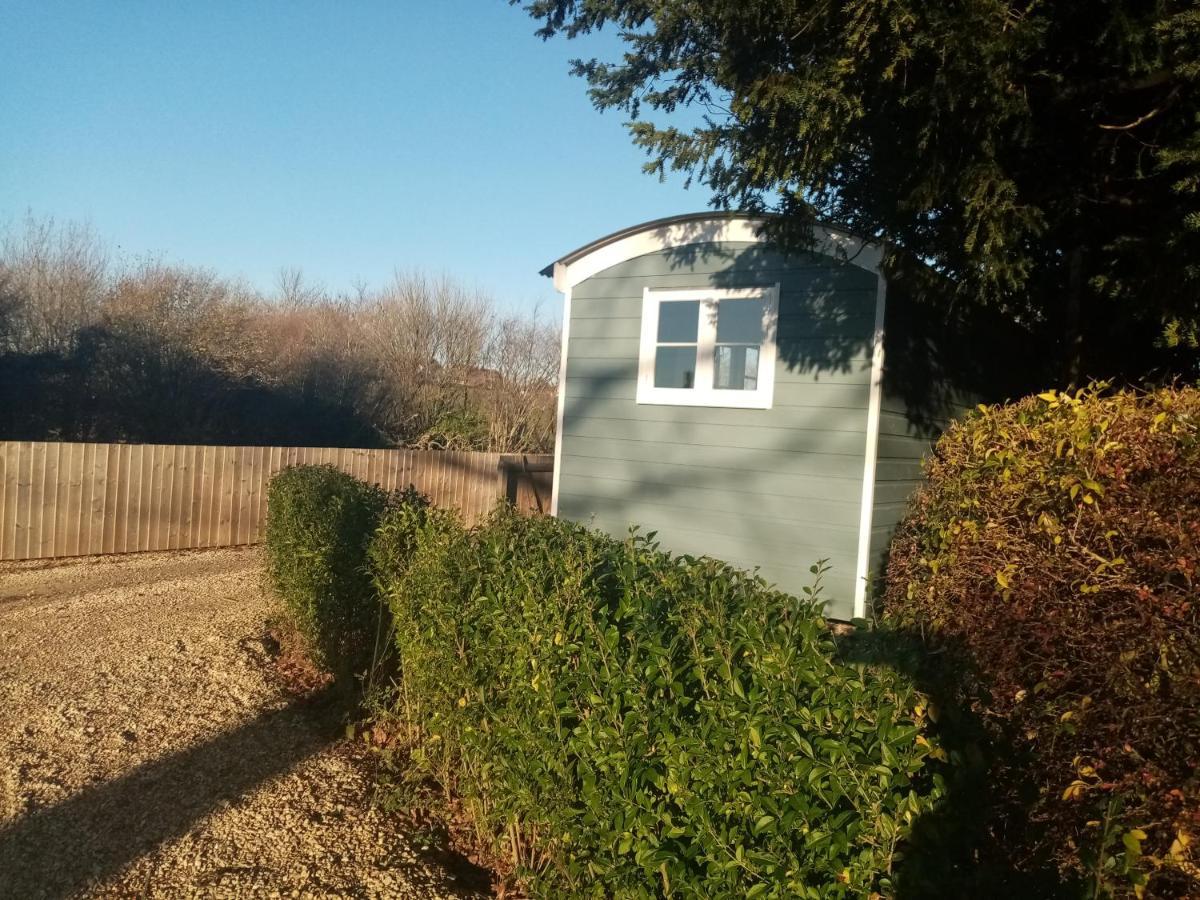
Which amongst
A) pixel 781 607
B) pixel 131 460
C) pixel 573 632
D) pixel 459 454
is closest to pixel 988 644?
pixel 781 607

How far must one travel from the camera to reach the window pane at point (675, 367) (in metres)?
8.21

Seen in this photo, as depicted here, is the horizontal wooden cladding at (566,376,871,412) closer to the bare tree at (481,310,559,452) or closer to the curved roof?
the curved roof

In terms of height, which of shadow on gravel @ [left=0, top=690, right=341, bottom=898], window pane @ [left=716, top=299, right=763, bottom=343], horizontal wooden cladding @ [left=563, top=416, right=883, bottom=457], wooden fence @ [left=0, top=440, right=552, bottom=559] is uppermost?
window pane @ [left=716, top=299, right=763, bottom=343]

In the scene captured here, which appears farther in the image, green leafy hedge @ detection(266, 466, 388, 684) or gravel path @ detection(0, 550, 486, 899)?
green leafy hedge @ detection(266, 466, 388, 684)

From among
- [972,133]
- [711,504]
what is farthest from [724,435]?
[972,133]

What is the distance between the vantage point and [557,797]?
110 inches

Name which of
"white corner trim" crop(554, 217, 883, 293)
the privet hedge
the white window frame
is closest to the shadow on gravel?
the privet hedge

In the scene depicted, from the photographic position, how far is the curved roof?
6.99 meters

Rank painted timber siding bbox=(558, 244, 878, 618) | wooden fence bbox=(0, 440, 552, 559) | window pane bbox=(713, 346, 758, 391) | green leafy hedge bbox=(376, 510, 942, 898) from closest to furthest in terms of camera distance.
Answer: green leafy hedge bbox=(376, 510, 942, 898)
painted timber siding bbox=(558, 244, 878, 618)
window pane bbox=(713, 346, 758, 391)
wooden fence bbox=(0, 440, 552, 559)

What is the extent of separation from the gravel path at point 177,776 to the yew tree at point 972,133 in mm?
4257

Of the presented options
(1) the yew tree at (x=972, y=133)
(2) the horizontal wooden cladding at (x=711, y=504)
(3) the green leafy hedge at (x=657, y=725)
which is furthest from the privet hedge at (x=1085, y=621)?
(2) the horizontal wooden cladding at (x=711, y=504)

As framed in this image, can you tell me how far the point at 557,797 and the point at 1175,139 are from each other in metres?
4.65

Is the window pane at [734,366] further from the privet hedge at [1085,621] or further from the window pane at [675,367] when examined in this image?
the privet hedge at [1085,621]

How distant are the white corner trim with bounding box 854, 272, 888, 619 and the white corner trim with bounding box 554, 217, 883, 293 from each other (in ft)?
1.05
